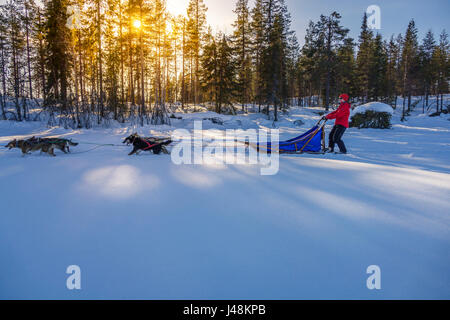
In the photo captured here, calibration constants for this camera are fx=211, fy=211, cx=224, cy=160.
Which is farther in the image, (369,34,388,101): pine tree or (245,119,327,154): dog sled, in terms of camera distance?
(369,34,388,101): pine tree

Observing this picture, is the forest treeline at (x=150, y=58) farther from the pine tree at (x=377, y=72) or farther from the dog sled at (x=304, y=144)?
the dog sled at (x=304, y=144)

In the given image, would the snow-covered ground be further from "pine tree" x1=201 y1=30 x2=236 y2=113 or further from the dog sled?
"pine tree" x1=201 y1=30 x2=236 y2=113

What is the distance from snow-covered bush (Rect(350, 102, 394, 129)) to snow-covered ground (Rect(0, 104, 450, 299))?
35.5 ft

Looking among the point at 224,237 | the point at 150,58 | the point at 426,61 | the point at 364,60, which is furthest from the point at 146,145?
the point at 426,61

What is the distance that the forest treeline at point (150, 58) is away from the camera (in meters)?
12.5

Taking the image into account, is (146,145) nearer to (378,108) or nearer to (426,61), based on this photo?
(378,108)

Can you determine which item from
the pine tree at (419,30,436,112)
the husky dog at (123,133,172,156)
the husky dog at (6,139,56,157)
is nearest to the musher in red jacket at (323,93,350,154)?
the husky dog at (123,133,172,156)

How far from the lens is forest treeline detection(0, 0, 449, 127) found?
1253 centimetres

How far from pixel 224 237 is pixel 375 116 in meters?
13.8

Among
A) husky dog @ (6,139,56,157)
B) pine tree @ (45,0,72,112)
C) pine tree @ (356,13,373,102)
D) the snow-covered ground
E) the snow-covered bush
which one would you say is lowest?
the snow-covered ground

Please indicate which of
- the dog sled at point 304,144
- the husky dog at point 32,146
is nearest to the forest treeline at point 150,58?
the husky dog at point 32,146

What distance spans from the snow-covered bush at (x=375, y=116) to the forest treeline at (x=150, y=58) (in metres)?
7.40

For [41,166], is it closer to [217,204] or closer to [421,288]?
[217,204]
